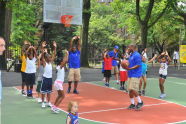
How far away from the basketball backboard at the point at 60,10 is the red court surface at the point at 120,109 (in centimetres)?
771

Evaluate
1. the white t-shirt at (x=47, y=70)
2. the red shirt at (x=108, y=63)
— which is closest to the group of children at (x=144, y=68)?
the red shirt at (x=108, y=63)

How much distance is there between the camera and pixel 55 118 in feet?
25.7

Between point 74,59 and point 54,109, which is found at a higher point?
point 74,59

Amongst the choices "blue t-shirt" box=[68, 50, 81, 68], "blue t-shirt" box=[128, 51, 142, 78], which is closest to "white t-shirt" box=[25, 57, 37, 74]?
"blue t-shirt" box=[68, 50, 81, 68]

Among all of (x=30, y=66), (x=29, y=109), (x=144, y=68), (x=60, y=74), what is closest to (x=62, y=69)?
(x=60, y=74)

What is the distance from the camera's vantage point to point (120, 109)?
29.7 ft

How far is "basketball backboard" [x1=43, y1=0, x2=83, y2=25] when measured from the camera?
18.0 m

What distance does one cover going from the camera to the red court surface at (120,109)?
311 inches

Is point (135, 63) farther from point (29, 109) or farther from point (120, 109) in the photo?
point (29, 109)

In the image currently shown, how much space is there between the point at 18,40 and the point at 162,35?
1776 cm

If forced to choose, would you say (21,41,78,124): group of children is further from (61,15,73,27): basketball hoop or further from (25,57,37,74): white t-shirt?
(61,15,73,27): basketball hoop

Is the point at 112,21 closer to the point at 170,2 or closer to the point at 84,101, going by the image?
the point at 170,2

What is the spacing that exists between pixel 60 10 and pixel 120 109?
36.5 feet

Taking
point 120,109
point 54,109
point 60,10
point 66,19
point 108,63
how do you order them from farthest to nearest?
point 66,19, point 60,10, point 108,63, point 120,109, point 54,109
